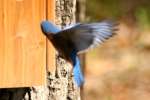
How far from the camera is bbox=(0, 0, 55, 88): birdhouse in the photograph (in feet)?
11.7

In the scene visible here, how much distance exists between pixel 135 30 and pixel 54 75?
5.76m

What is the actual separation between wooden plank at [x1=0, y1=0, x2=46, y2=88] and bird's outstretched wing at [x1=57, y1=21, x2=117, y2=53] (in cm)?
39

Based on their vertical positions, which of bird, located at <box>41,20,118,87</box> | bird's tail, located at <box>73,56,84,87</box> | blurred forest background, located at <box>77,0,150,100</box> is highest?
blurred forest background, located at <box>77,0,150,100</box>

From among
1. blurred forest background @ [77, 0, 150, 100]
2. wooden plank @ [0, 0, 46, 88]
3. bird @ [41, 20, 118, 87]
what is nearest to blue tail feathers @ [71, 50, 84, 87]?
bird @ [41, 20, 118, 87]

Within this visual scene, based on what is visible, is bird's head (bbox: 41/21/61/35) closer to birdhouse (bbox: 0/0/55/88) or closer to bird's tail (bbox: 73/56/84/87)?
bird's tail (bbox: 73/56/84/87)

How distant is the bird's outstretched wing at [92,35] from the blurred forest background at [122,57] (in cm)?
325

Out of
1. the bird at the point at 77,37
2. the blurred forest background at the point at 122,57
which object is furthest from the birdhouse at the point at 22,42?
the blurred forest background at the point at 122,57

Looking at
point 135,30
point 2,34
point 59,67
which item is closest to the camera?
point 2,34

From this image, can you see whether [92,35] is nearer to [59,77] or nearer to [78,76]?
[78,76]

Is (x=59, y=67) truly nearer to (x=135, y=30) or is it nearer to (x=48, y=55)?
(x=48, y=55)

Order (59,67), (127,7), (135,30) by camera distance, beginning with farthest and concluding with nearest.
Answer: (127,7) < (135,30) < (59,67)

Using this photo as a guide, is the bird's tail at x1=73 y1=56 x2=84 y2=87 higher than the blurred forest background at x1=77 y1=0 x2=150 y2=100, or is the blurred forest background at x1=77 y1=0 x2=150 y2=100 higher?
the blurred forest background at x1=77 y1=0 x2=150 y2=100

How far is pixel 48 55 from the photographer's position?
3676mm

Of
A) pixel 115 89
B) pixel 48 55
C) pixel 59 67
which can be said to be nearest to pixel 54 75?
pixel 59 67
